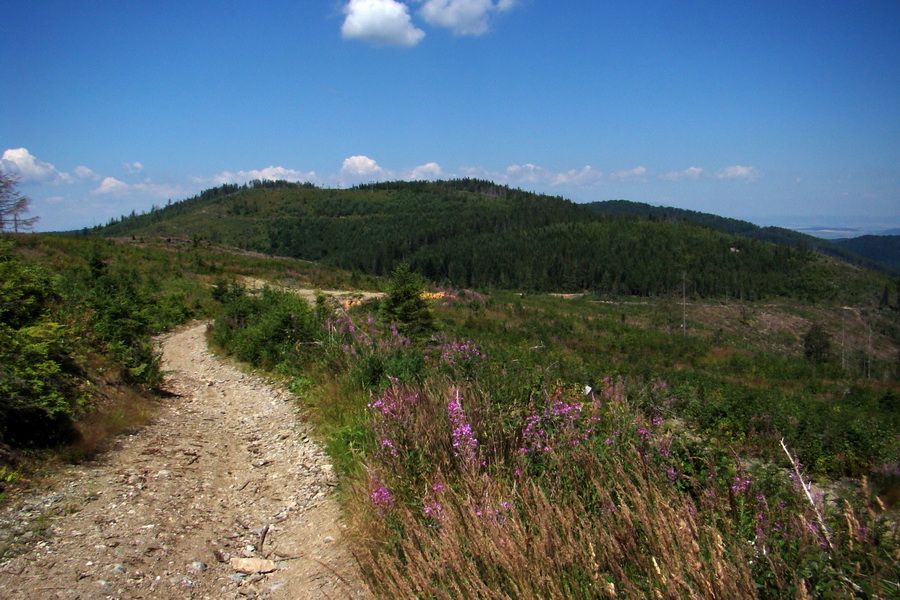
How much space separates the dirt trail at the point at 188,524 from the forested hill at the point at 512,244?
9924 centimetres

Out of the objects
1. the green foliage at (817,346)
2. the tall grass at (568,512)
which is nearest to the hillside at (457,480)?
the tall grass at (568,512)

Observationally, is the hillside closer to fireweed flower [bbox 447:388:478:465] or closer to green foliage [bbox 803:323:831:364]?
fireweed flower [bbox 447:388:478:465]

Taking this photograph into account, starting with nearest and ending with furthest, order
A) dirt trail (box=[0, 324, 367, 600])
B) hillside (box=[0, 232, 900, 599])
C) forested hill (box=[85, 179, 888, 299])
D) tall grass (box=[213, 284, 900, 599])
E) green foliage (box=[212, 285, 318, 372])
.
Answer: tall grass (box=[213, 284, 900, 599]) → hillside (box=[0, 232, 900, 599]) → dirt trail (box=[0, 324, 367, 600]) → green foliage (box=[212, 285, 318, 372]) → forested hill (box=[85, 179, 888, 299])

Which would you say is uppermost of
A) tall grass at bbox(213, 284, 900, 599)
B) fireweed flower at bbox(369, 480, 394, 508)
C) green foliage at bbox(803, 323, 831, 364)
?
tall grass at bbox(213, 284, 900, 599)

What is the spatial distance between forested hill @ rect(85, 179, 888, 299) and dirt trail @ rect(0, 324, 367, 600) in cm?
9924

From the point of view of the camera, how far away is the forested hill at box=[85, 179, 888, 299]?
100188 millimetres

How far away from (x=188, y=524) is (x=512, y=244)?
123 meters

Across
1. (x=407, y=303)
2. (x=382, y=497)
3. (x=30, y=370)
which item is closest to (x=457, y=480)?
(x=382, y=497)

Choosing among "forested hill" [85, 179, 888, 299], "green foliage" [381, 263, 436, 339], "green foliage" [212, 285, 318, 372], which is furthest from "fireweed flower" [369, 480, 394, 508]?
"forested hill" [85, 179, 888, 299]

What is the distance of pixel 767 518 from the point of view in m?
2.33

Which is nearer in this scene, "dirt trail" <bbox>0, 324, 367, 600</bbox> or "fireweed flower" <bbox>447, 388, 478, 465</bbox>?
"dirt trail" <bbox>0, 324, 367, 600</bbox>

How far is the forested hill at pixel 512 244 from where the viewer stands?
3944 inches

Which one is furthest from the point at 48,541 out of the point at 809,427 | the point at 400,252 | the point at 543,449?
the point at 400,252

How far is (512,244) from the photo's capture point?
406 feet
